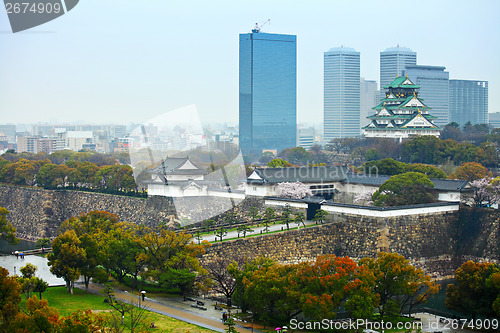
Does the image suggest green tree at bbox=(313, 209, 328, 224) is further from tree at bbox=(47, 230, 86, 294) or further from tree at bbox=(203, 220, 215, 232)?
tree at bbox=(47, 230, 86, 294)

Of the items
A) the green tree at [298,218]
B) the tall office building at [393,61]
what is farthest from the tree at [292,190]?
the tall office building at [393,61]

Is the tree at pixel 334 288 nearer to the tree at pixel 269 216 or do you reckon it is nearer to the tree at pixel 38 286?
the tree at pixel 38 286

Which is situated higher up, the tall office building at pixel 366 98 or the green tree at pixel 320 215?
the tall office building at pixel 366 98

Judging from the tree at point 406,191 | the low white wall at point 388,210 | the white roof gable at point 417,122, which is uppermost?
the white roof gable at point 417,122

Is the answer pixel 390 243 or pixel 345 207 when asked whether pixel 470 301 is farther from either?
pixel 345 207

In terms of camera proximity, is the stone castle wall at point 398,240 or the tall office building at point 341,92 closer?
the stone castle wall at point 398,240

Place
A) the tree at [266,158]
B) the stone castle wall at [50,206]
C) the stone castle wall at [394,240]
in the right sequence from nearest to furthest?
1. the stone castle wall at [394,240]
2. the stone castle wall at [50,206]
3. the tree at [266,158]

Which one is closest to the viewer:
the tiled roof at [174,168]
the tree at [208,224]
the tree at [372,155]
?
the tree at [208,224]
